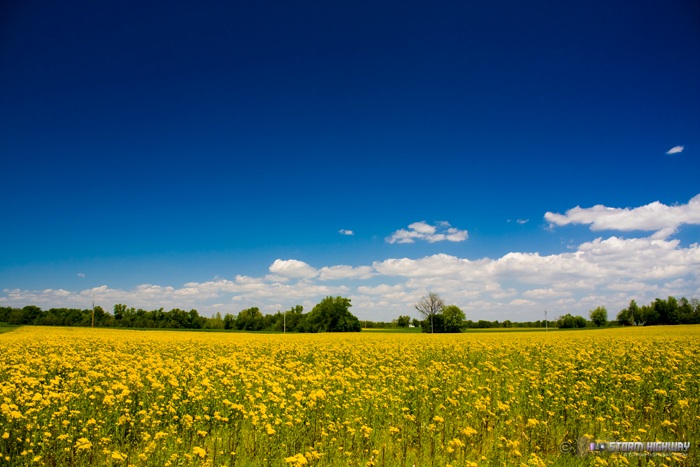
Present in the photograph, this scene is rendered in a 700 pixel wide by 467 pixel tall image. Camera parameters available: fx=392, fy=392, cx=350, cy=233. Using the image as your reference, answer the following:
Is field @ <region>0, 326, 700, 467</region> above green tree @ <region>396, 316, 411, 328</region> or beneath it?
above

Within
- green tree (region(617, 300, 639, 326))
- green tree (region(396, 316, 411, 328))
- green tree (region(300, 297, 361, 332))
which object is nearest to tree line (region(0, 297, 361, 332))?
green tree (region(300, 297, 361, 332))

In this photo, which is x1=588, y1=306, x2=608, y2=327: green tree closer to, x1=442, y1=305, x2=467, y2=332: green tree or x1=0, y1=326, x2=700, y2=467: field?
x1=442, y1=305, x2=467, y2=332: green tree

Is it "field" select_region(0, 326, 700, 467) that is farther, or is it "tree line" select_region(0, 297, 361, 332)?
"tree line" select_region(0, 297, 361, 332)

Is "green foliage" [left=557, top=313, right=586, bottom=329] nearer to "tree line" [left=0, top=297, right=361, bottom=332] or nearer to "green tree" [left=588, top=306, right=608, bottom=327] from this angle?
"green tree" [left=588, top=306, right=608, bottom=327]

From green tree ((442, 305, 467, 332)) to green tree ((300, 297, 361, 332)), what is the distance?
18.5 meters

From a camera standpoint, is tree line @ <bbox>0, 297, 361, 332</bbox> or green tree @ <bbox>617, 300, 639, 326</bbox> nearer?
tree line @ <bbox>0, 297, 361, 332</bbox>

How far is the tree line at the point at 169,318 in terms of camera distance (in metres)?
78.2

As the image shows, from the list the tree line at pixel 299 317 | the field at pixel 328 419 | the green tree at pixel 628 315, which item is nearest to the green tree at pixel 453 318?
the tree line at pixel 299 317

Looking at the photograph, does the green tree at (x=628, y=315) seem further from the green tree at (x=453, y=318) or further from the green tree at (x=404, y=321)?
the green tree at (x=404, y=321)

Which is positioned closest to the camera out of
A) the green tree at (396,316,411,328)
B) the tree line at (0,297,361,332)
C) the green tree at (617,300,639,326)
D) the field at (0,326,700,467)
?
the field at (0,326,700,467)

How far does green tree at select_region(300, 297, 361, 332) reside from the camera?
79.0 meters

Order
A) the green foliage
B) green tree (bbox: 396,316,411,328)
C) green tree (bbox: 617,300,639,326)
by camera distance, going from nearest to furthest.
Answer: green tree (bbox: 617,300,639,326), the green foliage, green tree (bbox: 396,316,411,328)

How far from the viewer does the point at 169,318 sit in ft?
284

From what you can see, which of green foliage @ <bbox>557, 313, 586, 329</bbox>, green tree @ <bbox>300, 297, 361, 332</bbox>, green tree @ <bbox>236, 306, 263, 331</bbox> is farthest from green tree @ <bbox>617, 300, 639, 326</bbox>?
green tree @ <bbox>236, 306, 263, 331</bbox>
